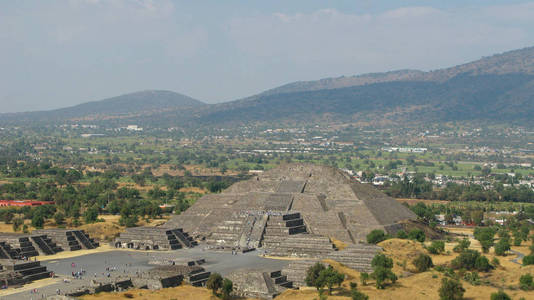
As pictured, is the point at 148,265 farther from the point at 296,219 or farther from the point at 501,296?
the point at 501,296

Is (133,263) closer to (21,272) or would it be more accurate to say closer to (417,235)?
(21,272)

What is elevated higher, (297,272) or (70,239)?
(297,272)

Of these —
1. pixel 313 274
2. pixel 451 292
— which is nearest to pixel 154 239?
pixel 313 274

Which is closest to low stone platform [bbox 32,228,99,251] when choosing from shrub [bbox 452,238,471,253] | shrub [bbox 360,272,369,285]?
shrub [bbox 360,272,369,285]

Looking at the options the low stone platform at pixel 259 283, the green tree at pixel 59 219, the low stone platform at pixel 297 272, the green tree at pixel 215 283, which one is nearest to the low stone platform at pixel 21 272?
the green tree at pixel 215 283

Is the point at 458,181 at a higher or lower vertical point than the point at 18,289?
lower

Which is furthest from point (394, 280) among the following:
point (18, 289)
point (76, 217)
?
point (76, 217)
